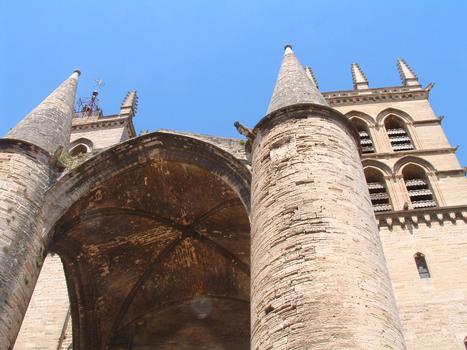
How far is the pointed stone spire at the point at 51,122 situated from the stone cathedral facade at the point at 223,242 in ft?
0.08

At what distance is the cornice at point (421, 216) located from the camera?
1425 cm

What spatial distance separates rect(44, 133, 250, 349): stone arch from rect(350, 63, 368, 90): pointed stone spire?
1429cm

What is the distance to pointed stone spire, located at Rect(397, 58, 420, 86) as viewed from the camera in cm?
2177

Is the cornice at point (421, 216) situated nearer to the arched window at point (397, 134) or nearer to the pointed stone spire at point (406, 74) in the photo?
the arched window at point (397, 134)

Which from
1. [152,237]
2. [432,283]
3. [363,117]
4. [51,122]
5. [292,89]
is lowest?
[152,237]

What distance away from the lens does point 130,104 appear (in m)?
22.8

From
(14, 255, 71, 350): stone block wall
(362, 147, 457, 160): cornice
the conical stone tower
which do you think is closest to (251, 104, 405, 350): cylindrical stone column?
the conical stone tower

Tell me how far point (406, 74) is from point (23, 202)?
17817 millimetres

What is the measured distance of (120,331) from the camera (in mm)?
9789

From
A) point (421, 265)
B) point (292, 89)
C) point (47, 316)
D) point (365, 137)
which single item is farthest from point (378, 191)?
point (292, 89)

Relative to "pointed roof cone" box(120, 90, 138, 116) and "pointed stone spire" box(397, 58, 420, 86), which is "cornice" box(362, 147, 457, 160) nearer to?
"pointed stone spire" box(397, 58, 420, 86)

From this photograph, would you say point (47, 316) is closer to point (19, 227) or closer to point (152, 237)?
point (152, 237)

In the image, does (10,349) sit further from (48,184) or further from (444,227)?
(444,227)

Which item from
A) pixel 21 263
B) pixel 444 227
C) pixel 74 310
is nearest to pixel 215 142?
pixel 21 263
